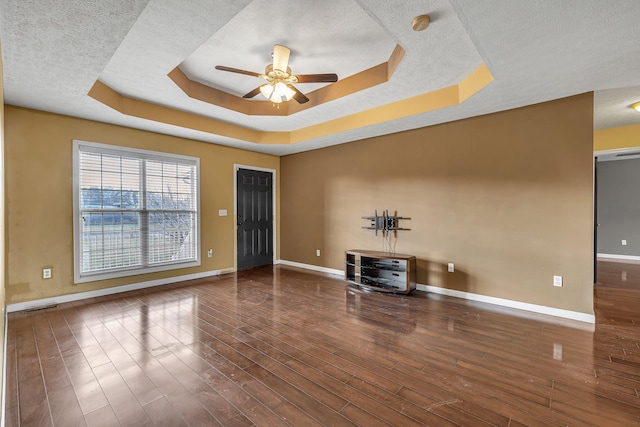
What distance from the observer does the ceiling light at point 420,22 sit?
2070mm

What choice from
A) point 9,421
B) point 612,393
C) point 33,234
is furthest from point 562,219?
point 33,234

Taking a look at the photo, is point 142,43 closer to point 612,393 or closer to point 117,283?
point 117,283

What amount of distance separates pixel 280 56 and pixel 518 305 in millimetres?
3958

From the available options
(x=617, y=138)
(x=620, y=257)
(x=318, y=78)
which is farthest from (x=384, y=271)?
(x=620, y=257)

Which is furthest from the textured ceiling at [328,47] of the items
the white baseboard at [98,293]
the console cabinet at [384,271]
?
the white baseboard at [98,293]

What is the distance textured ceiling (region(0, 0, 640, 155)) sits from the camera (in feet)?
6.15

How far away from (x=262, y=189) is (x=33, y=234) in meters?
3.58

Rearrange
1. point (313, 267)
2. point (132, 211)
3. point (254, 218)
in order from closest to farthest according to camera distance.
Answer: point (132, 211) → point (313, 267) → point (254, 218)

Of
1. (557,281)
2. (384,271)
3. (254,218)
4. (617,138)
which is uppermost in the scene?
(617,138)

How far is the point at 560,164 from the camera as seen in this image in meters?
3.23

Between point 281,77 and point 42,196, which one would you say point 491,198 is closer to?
point 281,77

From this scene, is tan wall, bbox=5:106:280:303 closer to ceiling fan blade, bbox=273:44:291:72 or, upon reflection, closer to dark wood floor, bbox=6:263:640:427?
dark wood floor, bbox=6:263:640:427

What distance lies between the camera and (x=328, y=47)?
2.85 meters

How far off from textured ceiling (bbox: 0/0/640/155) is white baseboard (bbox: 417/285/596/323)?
2.42 meters
